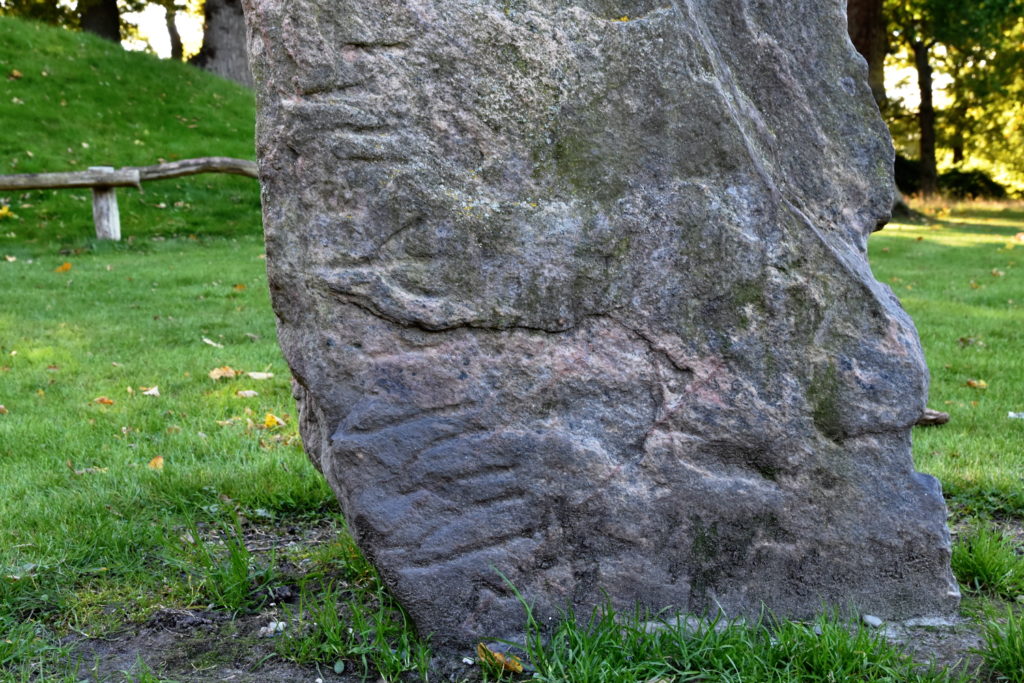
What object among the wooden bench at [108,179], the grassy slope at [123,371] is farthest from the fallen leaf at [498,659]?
the wooden bench at [108,179]

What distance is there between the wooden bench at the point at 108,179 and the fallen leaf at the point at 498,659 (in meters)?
9.84

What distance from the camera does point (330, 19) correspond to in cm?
255

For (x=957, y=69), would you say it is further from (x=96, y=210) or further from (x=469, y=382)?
(x=469, y=382)

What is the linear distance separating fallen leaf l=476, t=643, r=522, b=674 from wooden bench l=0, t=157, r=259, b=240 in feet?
32.3

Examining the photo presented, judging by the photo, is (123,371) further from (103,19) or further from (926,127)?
(926,127)

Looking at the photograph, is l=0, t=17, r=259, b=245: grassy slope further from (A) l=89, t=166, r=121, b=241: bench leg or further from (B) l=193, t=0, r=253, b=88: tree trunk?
(B) l=193, t=0, r=253, b=88: tree trunk

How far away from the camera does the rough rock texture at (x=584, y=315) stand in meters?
2.61

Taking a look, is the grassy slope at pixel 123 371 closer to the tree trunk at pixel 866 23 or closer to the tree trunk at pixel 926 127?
the tree trunk at pixel 866 23

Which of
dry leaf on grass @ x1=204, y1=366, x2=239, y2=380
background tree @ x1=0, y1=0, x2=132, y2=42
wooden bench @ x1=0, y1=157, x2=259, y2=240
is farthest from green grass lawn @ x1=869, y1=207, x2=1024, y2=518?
background tree @ x1=0, y1=0, x2=132, y2=42

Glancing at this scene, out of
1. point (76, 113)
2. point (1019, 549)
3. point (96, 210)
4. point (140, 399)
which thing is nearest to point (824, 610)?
point (1019, 549)

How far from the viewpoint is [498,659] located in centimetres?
270

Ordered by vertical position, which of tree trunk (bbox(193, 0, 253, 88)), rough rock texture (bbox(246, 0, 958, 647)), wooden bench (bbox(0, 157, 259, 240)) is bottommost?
rough rock texture (bbox(246, 0, 958, 647))

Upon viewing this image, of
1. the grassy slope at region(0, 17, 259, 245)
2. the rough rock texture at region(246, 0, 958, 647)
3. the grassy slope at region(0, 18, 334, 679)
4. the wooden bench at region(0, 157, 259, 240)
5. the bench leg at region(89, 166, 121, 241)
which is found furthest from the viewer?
the grassy slope at region(0, 17, 259, 245)

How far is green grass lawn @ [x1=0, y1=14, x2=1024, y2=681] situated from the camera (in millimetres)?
2711
